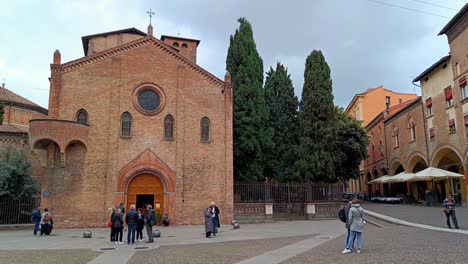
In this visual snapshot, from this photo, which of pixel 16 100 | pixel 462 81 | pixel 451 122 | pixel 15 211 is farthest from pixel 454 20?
pixel 16 100

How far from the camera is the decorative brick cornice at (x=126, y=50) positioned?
841 inches

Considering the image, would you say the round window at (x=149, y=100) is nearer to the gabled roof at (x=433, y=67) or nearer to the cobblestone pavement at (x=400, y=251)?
the cobblestone pavement at (x=400, y=251)

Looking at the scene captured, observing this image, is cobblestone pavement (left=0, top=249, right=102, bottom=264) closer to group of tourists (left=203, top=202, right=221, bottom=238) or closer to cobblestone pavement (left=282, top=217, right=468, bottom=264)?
group of tourists (left=203, top=202, right=221, bottom=238)

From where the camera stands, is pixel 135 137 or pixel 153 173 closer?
pixel 153 173

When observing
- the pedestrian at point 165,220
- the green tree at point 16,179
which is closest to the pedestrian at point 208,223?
the pedestrian at point 165,220

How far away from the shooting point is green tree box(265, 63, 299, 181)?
89.7ft

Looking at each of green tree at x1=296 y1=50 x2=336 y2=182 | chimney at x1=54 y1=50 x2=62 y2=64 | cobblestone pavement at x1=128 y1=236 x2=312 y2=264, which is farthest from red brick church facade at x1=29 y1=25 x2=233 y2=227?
cobblestone pavement at x1=128 y1=236 x2=312 y2=264

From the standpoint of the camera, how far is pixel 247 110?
2575 cm

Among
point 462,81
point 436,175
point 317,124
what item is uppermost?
point 462,81

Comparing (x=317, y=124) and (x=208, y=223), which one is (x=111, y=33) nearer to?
(x=317, y=124)

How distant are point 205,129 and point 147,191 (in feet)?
17.0

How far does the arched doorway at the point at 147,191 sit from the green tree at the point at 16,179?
653 centimetres

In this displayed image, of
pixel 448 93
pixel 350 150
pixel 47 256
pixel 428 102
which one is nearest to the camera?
pixel 47 256

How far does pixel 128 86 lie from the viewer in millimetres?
22078
